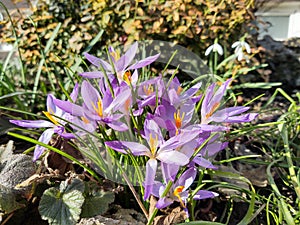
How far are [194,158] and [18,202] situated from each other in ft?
1.45

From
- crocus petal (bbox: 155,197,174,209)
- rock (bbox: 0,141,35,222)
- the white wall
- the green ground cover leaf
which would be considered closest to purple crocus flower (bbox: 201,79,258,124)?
crocus petal (bbox: 155,197,174,209)

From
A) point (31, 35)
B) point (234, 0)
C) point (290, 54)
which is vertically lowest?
point (290, 54)

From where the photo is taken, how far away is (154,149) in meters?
0.76

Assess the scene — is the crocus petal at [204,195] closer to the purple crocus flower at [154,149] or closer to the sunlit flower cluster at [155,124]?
the sunlit flower cluster at [155,124]

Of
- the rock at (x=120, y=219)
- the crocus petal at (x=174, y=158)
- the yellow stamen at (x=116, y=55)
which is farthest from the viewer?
the yellow stamen at (x=116, y=55)

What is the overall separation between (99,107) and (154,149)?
151 mm

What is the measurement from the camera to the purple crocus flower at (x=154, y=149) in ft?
2.38

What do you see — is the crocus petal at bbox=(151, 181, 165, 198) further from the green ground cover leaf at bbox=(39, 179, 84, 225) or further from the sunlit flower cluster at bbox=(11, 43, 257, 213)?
the green ground cover leaf at bbox=(39, 179, 84, 225)

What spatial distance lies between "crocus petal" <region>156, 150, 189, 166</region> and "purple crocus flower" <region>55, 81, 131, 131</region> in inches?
4.2

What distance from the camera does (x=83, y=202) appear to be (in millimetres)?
819

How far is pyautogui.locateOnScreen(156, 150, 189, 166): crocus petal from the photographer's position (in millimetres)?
718

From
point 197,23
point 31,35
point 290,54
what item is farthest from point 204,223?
point 290,54

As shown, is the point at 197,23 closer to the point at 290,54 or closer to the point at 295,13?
the point at 290,54

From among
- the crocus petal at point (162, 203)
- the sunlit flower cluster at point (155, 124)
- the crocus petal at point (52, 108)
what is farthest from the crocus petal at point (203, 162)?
the crocus petal at point (52, 108)
